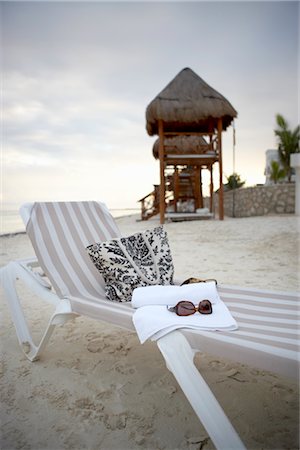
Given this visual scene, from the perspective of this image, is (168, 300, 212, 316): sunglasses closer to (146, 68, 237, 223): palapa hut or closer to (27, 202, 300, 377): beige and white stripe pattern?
(27, 202, 300, 377): beige and white stripe pattern

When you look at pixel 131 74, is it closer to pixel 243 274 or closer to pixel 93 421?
pixel 243 274

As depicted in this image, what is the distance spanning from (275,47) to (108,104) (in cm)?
585

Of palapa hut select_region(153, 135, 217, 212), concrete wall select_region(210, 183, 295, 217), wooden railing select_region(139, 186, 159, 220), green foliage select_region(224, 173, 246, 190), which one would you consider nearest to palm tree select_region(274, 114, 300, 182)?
green foliage select_region(224, 173, 246, 190)

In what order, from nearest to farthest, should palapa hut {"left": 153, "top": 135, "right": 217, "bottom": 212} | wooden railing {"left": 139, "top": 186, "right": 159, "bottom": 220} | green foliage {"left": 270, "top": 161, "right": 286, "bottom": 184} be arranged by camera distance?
palapa hut {"left": 153, "top": 135, "right": 217, "bottom": 212}
wooden railing {"left": 139, "top": 186, "right": 159, "bottom": 220}
green foliage {"left": 270, "top": 161, "right": 286, "bottom": 184}

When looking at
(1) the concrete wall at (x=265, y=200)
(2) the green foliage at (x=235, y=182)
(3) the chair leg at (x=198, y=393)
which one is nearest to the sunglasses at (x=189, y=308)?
(3) the chair leg at (x=198, y=393)

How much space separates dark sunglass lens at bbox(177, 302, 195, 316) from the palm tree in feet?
60.3

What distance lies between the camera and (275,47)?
6.23 m

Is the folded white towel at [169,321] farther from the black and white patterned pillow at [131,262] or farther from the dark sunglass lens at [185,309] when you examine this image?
the black and white patterned pillow at [131,262]

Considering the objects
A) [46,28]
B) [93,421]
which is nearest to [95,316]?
[93,421]

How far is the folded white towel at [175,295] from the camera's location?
192 cm

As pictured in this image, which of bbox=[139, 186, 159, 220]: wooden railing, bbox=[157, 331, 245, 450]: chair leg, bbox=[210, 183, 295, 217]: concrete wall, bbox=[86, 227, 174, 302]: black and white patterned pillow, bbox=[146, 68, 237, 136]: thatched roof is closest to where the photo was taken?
bbox=[157, 331, 245, 450]: chair leg

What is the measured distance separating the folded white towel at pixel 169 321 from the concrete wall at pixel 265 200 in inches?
413

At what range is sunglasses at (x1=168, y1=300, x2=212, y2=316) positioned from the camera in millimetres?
1732

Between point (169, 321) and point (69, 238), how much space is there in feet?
4.72
